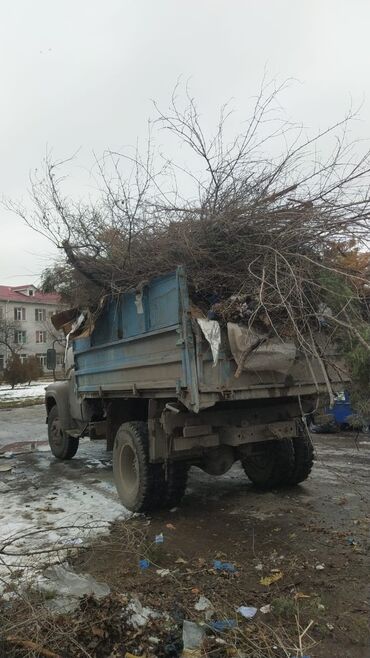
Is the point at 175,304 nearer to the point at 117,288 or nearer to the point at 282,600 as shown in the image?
the point at 117,288

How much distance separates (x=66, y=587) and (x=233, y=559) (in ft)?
4.95

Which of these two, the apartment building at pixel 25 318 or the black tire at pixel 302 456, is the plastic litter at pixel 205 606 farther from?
the apartment building at pixel 25 318

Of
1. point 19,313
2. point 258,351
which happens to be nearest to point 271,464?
point 258,351

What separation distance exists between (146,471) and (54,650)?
2.80 meters

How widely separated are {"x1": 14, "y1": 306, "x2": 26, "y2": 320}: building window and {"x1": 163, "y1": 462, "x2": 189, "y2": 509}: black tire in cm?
5707

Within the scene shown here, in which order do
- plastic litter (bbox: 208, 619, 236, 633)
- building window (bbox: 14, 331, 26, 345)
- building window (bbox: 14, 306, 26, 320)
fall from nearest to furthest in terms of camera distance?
plastic litter (bbox: 208, 619, 236, 633) < building window (bbox: 14, 331, 26, 345) < building window (bbox: 14, 306, 26, 320)

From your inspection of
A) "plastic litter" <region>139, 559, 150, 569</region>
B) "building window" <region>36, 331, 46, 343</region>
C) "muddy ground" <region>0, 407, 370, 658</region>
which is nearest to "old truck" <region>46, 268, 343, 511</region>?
"muddy ground" <region>0, 407, 370, 658</region>

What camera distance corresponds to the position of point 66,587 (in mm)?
3975

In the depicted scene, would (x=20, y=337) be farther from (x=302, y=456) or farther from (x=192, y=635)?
(x=192, y=635)

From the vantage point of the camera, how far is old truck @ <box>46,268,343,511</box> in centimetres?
492

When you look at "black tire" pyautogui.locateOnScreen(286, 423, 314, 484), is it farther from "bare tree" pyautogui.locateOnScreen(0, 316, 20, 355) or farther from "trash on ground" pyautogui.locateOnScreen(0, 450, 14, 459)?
"bare tree" pyautogui.locateOnScreen(0, 316, 20, 355)

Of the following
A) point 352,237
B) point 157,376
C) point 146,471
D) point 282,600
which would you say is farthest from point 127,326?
point 282,600

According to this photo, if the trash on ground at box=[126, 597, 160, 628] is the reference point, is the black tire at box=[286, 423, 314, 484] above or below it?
above

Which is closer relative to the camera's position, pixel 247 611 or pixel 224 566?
pixel 247 611
